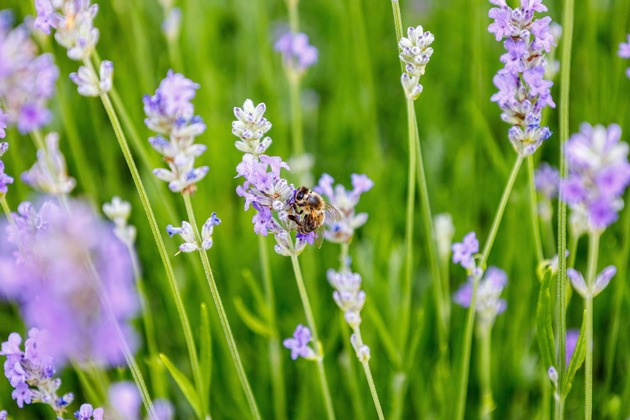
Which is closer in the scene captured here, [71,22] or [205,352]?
[71,22]

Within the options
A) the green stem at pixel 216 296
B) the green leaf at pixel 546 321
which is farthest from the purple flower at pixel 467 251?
the green stem at pixel 216 296

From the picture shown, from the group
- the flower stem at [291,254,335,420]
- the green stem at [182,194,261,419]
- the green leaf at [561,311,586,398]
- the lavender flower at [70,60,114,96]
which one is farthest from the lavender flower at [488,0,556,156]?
the lavender flower at [70,60,114,96]

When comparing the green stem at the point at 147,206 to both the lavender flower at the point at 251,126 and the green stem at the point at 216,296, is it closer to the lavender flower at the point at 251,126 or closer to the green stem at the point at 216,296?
the green stem at the point at 216,296

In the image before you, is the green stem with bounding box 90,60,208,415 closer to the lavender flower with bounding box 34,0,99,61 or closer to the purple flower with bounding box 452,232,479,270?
the lavender flower with bounding box 34,0,99,61

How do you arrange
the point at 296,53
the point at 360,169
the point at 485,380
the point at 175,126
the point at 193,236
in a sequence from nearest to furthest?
1. the point at 175,126
2. the point at 193,236
3. the point at 485,380
4. the point at 296,53
5. the point at 360,169

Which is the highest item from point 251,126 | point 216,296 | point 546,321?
point 251,126

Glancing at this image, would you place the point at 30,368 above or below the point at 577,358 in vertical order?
above

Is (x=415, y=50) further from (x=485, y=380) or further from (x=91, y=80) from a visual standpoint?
(x=485, y=380)

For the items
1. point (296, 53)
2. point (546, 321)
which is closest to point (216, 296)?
point (546, 321)
